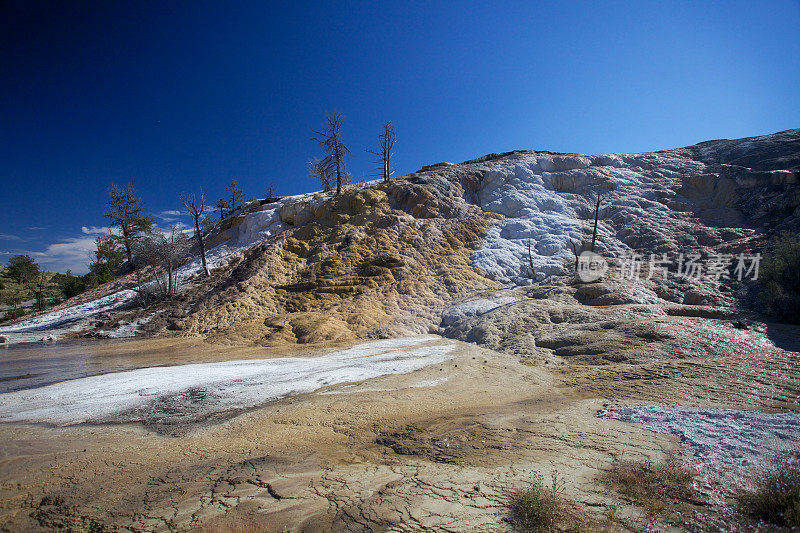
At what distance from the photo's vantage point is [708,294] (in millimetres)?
13695

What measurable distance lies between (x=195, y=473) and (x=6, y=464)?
2245 millimetres

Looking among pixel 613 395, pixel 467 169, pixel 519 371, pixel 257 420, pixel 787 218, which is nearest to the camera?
pixel 257 420

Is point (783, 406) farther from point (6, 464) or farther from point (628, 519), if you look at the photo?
point (6, 464)

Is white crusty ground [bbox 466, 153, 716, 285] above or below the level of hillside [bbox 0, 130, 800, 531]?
above

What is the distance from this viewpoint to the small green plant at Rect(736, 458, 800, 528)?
2535 mm

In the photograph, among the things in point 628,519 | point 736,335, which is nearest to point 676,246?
point 736,335

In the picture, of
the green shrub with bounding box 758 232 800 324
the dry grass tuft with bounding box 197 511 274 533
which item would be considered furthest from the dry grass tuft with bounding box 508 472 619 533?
the green shrub with bounding box 758 232 800 324

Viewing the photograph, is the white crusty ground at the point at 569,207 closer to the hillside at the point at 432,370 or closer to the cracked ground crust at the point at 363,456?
the hillside at the point at 432,370

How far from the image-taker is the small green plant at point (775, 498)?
2.54 meters

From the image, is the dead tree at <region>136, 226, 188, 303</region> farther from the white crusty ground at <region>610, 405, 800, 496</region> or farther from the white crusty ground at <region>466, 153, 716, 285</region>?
the white crusty ground at <region>610, 405, 800, 496</region>

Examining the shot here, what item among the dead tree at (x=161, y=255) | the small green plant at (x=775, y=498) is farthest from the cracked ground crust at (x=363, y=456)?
the dead tree at (x=161, y=255)
